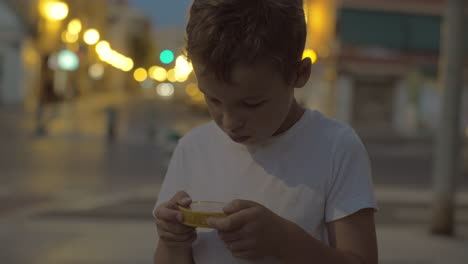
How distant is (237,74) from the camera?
54.1 inches

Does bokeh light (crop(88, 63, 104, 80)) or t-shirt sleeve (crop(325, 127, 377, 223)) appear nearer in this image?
t-shirt sleeve (crop(325, 127, 377, 223))

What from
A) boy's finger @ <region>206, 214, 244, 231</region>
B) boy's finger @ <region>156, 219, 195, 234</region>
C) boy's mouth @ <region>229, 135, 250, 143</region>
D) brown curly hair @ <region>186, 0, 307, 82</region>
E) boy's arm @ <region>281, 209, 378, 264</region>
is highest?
brown curly hair @ <region>186, 0, 307, 82</region>

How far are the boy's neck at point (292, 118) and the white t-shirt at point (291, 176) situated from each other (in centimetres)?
2

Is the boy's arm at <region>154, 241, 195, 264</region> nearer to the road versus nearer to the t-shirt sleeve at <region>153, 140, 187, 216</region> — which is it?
the t-shirt sleeve at <region>153, 140, 187, 216</region>

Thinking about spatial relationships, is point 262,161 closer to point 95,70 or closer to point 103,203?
point 103,203

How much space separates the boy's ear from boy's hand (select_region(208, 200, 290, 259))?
323 mm

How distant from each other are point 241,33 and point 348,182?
0.45 meters

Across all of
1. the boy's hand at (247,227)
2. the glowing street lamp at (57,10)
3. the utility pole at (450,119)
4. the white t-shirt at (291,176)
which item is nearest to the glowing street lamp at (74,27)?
the glowing street lamp at (57,10)

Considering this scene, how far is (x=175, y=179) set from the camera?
1695 millimetres

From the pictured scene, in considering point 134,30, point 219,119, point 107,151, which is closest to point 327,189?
point 219,119

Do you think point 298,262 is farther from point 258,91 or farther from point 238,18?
point 238,18

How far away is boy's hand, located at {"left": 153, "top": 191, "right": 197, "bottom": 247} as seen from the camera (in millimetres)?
1453

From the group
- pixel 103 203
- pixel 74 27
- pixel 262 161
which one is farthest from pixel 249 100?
pixel 74 27

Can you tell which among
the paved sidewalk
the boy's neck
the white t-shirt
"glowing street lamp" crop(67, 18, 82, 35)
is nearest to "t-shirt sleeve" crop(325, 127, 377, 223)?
the white t-shirt
